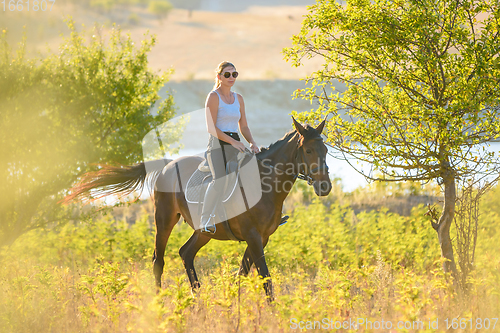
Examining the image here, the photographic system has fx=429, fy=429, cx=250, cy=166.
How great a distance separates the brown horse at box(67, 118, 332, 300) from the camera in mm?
5484

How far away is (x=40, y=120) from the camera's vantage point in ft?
33.0

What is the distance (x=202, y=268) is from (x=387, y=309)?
4.86m

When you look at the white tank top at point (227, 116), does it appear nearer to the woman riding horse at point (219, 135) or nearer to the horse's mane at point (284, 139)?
the woman riding horse at point (219, 135)

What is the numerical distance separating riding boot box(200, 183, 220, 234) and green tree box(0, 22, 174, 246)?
4904 mm

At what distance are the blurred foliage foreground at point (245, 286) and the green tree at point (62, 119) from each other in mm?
1369

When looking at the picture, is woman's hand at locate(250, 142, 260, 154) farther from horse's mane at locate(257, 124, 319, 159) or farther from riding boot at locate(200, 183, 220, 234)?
riding boot at locate(200, 183, 220, 234)

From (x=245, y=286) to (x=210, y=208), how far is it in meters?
1.36

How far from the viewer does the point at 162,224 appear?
738 cm

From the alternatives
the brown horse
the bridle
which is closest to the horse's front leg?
the brown horse

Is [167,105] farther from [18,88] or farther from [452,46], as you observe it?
[452,46]

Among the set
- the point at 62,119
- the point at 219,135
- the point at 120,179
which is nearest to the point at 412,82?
the point at 219,135

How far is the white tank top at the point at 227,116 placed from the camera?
6.13 metres

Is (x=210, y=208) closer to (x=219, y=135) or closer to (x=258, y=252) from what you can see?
(x=258, y=252)

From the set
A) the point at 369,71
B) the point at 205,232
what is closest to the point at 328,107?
the point at 369,71
